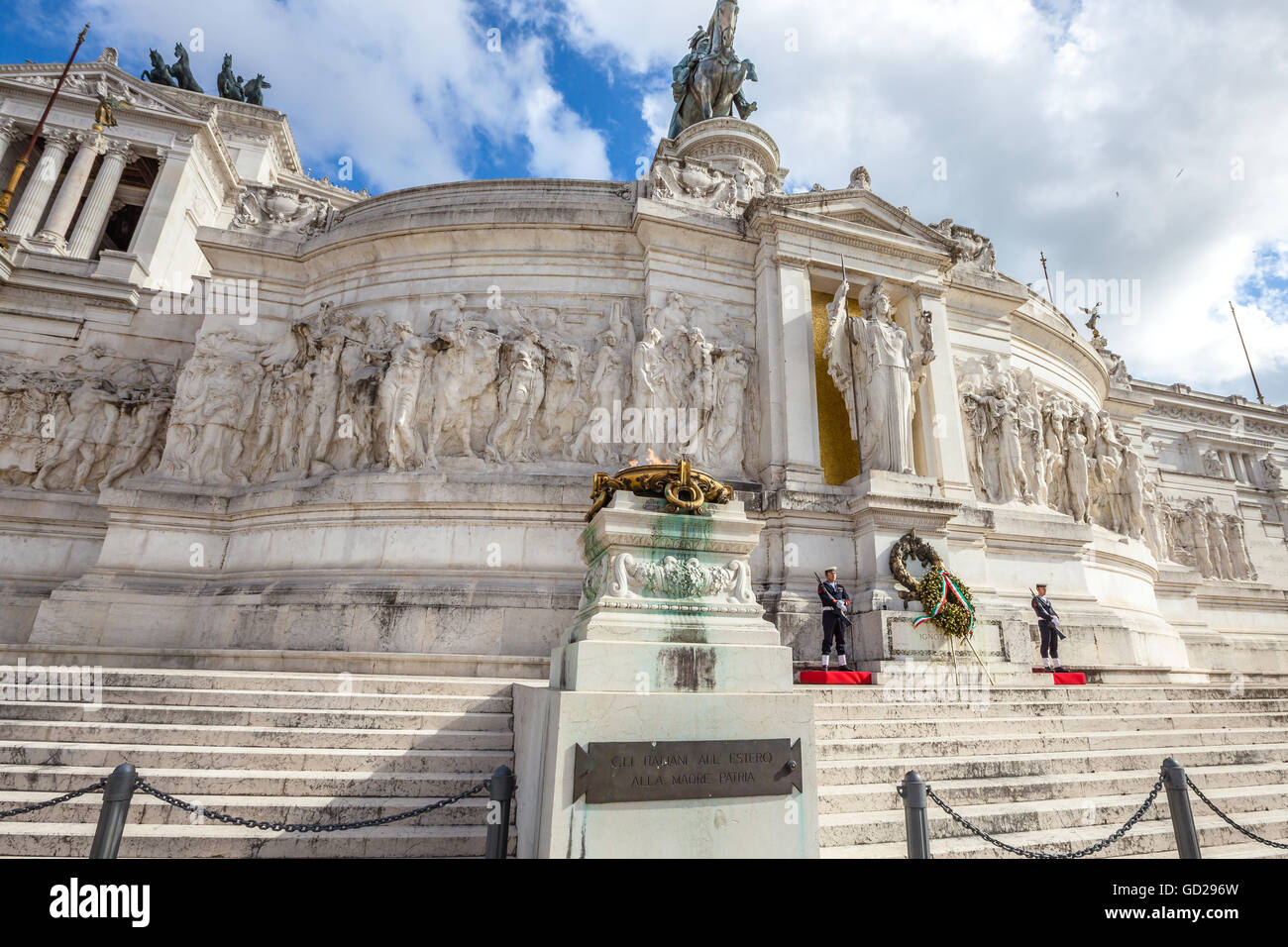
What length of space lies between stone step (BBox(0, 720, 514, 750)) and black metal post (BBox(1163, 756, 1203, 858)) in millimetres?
6299

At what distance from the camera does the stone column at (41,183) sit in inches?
1364

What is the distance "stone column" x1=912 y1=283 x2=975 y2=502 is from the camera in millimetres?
14922

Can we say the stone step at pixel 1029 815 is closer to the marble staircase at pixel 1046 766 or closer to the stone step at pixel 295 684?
the marble staircase at pixel 1046 766

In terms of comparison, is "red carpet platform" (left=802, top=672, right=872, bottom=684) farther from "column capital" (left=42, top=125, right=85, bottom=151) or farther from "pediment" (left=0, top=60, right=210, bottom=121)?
"column capital" (left=42, top=125, right=85, bottom=151)

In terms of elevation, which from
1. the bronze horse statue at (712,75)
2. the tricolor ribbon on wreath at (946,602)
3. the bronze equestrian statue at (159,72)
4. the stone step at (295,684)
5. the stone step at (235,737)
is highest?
the bronze equestrian statue at (159,72)

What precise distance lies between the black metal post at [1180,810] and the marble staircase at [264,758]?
19.4 feet

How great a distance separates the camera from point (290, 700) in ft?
27.0

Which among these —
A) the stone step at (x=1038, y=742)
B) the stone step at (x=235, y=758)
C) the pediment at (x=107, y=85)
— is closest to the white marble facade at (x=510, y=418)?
the stone step at (x=1038, y=742)

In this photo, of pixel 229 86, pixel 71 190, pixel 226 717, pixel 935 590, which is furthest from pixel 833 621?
pixel 229 86

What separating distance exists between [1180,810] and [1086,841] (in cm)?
127

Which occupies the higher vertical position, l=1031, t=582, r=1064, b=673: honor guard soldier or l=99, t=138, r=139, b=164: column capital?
l=99, t=138, r=139, b=164: column capital

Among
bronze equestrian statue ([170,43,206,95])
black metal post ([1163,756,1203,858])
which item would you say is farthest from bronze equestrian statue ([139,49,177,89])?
black metal post ([1163,756,1203,858])

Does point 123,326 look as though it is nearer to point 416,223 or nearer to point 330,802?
point 416,223
